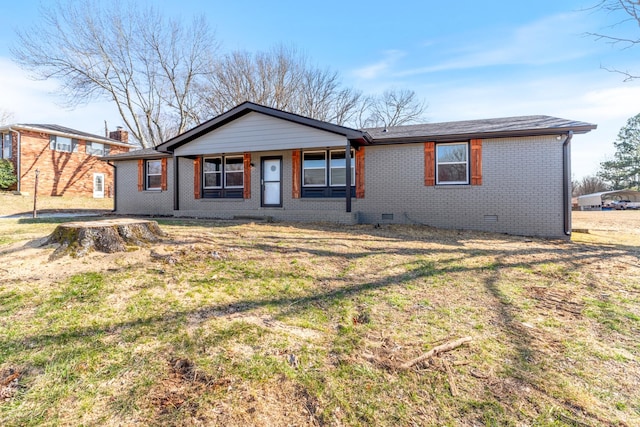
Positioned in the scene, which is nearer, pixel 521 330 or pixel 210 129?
pixel 521 330

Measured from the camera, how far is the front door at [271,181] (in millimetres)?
11922

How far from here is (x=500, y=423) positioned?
69.2 inches

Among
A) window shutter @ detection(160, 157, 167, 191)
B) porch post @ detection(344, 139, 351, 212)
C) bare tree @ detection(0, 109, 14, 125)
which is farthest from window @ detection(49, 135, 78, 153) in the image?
porch post @ detection(344, 139, 351, 212)

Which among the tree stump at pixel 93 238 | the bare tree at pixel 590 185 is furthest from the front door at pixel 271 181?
the bare tree at pixel 590 185

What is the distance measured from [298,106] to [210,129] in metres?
16.9

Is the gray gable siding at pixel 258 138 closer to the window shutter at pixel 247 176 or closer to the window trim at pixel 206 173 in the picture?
the window shutter at pixel 247 176

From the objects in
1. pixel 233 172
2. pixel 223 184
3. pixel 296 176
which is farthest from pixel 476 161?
pixel 223 184

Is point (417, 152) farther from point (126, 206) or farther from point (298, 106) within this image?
point (298, 106)

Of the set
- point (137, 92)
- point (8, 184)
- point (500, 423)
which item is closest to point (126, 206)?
point (8, 184)

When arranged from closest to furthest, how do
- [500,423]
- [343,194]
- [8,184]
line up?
[500,423], [343,194], [8,184]

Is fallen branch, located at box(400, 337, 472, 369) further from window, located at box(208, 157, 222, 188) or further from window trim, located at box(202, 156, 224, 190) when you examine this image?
window, located at box(208, 157, 222, 188)

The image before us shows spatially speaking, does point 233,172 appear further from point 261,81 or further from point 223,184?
point 261,81

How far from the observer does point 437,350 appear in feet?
7.98

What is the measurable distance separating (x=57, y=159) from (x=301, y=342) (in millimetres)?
25989
